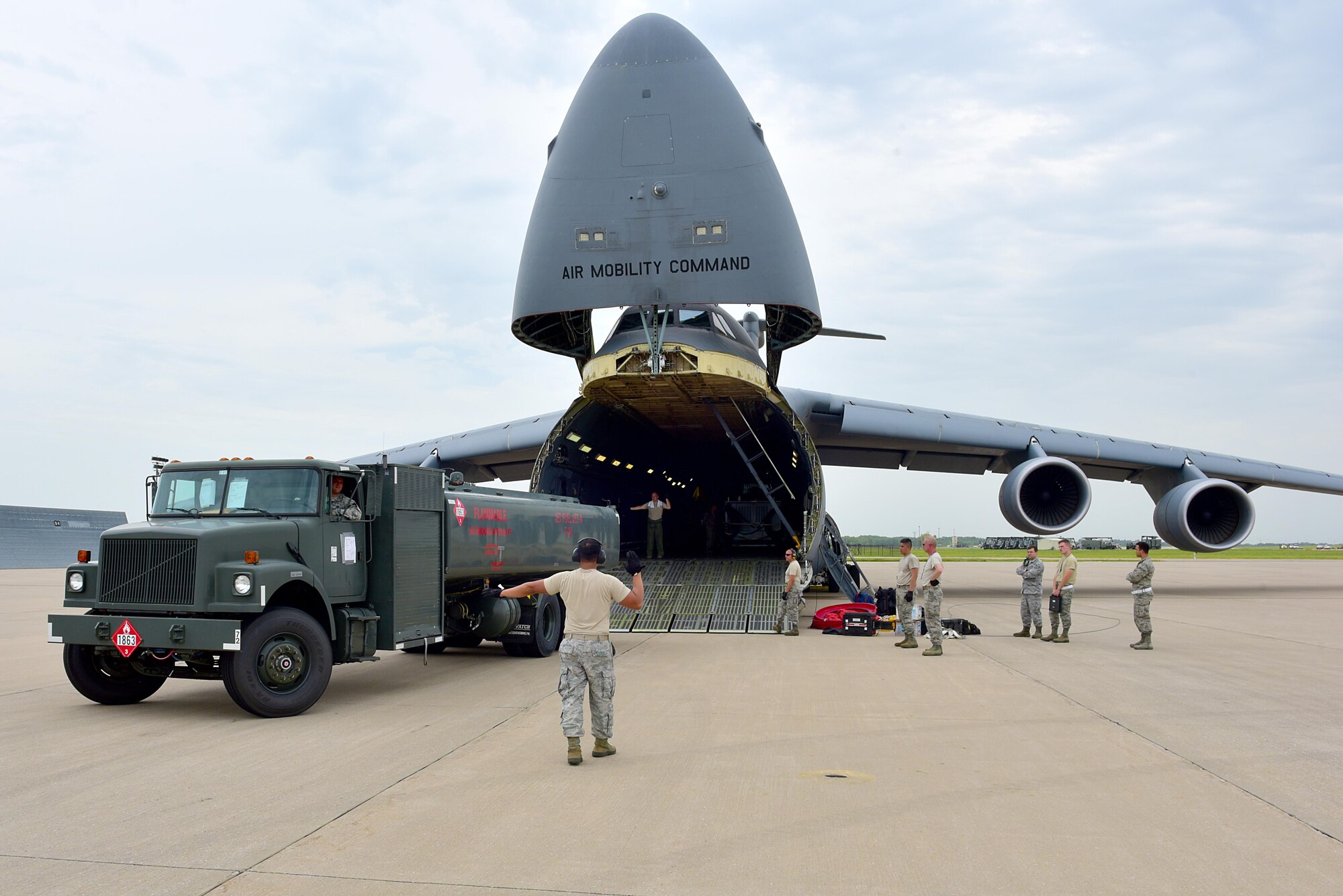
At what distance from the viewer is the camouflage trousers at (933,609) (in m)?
11.4

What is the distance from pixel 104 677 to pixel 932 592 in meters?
8.87

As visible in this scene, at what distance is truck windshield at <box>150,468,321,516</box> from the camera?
26.4ft

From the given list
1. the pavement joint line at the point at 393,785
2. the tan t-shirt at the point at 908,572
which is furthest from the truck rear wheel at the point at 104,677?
the tan t-shirt at the point at 908,572

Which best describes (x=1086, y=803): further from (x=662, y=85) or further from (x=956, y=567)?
(x=956, y=567)

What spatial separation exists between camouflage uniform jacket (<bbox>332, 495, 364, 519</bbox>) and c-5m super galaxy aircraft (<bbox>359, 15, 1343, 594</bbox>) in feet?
18.6

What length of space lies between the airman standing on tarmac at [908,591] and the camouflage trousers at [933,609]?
0.32 metres

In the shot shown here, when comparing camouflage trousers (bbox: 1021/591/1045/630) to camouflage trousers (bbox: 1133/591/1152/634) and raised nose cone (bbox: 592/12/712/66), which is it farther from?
raised nose cone (bbox: 592/12/712/66)

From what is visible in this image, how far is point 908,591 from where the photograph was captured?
1209cm

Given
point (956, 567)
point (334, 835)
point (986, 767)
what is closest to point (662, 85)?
point (986, 767)

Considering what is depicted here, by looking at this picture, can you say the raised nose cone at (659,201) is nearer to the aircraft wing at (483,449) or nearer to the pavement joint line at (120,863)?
the aircraft wing at (483,449)

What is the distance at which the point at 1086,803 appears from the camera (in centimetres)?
486

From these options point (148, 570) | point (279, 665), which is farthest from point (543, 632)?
point (148, 570)

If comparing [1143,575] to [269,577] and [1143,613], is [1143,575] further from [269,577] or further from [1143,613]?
[269,577]

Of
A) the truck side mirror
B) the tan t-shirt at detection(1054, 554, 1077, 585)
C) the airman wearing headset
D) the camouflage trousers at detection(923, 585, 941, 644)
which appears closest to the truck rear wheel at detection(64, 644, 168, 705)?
the truck side mirror
